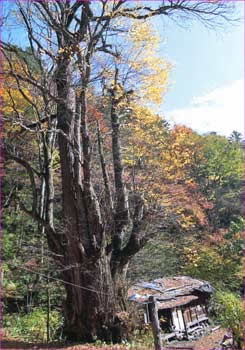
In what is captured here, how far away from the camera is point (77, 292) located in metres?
6.85

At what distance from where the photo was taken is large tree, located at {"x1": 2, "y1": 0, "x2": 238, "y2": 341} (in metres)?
6.79

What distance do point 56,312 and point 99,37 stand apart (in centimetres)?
940

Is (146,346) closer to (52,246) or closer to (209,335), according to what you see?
(52,246)

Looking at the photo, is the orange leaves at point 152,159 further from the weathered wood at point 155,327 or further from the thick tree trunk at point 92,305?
the weathered wood at point 155,327

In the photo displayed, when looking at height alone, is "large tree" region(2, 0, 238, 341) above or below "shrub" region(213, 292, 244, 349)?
above

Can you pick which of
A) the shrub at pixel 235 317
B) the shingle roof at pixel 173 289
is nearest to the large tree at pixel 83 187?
the shrub at pixel 235 317

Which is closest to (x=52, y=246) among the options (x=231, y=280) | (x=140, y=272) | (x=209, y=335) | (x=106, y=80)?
(x=106, y=80)

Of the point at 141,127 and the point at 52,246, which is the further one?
the point at 141,127

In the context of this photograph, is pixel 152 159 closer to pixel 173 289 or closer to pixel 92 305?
pixel 92 305

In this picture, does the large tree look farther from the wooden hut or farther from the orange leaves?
the wooden hut

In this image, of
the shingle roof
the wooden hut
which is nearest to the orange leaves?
the shingle roof

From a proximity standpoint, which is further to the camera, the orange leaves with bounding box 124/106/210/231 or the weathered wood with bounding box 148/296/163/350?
the orange leaves with bounding box 124/106/210/231

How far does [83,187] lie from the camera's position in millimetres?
7293

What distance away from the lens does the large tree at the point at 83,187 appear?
679 cm
